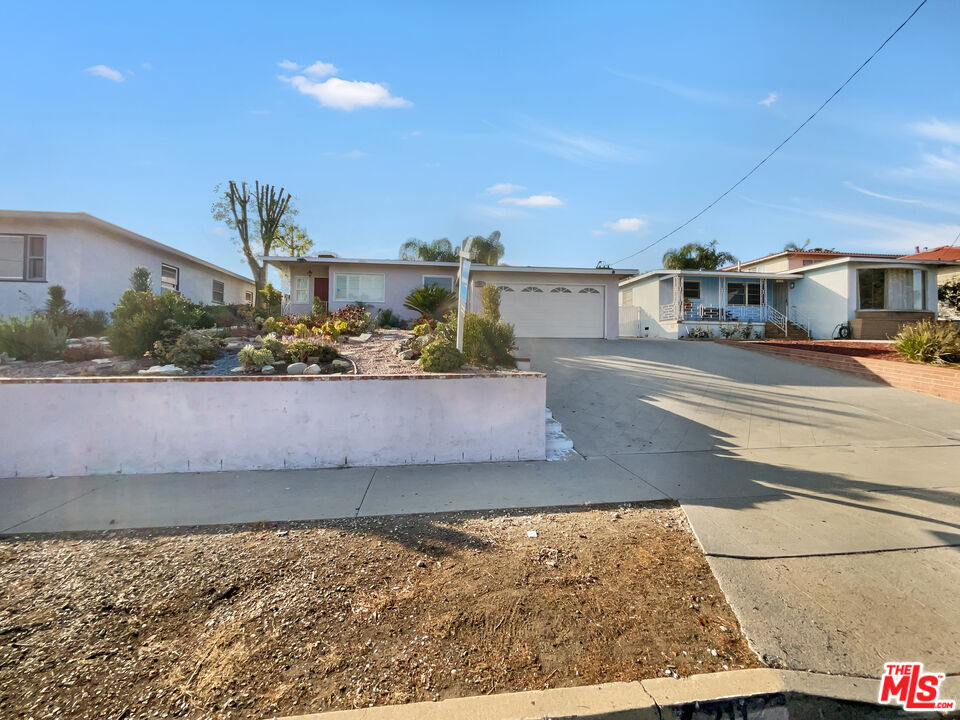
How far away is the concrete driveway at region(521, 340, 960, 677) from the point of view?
264cm

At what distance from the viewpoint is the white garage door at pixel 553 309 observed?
18.6m

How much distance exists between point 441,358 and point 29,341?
7295 millimetres

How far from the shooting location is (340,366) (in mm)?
7637

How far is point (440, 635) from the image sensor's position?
2578mm

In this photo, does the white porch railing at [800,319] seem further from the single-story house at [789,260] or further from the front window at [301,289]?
the front window at [301,289]

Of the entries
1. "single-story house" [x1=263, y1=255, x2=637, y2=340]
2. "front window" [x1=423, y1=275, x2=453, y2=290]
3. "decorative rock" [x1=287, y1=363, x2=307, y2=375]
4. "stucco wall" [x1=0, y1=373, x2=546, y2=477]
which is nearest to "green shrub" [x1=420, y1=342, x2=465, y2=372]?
"stucco wall" [x1=0, y1=373, x2=546, y2=477]

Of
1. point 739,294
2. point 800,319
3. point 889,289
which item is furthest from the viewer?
point 739,294

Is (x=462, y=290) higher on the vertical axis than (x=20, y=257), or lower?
lower

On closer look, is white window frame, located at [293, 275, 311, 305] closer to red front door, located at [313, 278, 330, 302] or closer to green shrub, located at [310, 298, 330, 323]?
red front door, located at [313, 278, 330, 302]

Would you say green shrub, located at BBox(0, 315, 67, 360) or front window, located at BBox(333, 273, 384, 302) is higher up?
front window, located at BBox(333, 273, 384, 302)

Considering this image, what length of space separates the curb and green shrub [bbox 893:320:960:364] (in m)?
12.1

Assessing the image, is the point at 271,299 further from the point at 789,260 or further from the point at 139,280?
the point at 789,260

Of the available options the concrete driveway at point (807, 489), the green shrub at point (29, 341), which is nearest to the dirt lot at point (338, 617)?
the concrete driveway at point (807, 489)

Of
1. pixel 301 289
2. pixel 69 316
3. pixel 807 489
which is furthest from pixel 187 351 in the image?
pixel 301 289
